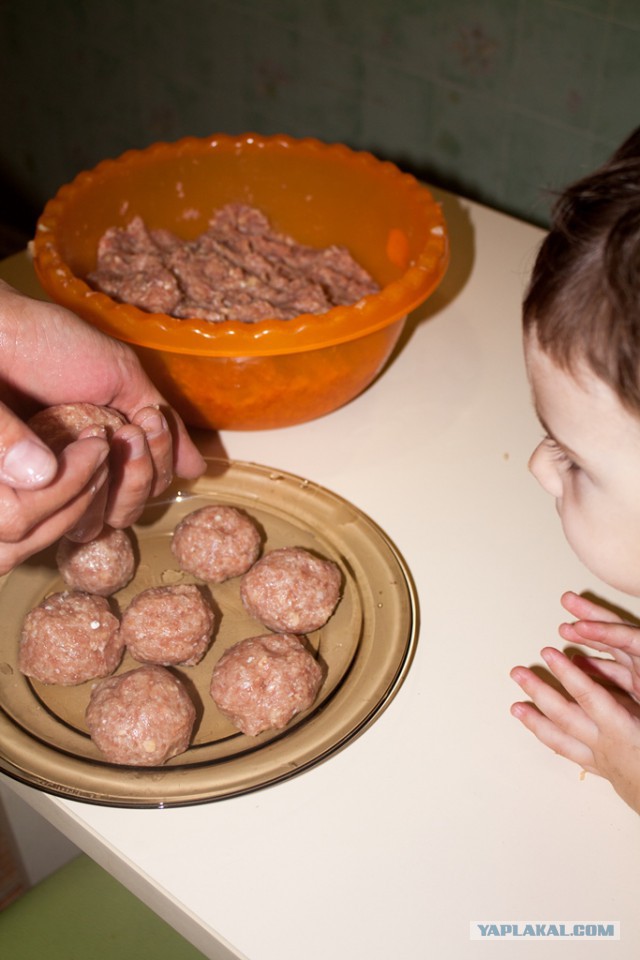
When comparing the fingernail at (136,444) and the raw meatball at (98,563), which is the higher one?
the fingernail at (136,444)

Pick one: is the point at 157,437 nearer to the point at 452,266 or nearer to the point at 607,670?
the point at 607,670

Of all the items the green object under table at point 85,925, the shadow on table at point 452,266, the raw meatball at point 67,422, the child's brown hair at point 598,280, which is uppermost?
the child's brown hair at point 598,280

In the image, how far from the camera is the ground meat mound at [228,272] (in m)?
1.20

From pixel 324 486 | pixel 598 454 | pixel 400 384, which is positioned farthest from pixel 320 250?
pixel 598 454

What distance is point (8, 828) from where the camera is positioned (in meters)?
1.21

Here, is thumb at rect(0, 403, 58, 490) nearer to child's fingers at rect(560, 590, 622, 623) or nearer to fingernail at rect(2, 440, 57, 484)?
fingernail at rect(2, 440, 57, 484)

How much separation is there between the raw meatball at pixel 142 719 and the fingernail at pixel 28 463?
8.9 inches

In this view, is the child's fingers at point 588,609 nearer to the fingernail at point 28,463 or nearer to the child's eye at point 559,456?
the child's eye at point 559,456

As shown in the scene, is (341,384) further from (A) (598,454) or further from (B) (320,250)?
(A) (598,454)

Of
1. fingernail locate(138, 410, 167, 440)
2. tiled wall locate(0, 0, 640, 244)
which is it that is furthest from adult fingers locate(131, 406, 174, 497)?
tiled wall locate(0, 0, 640, 244)

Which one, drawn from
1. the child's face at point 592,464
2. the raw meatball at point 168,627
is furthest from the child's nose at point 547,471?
the raw meatball at point 168,627

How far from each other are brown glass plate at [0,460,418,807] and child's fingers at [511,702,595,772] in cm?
12

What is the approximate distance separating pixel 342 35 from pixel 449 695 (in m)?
1.69

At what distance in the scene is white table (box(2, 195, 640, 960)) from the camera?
776 mm
